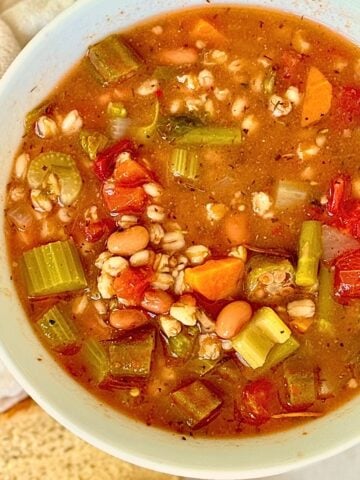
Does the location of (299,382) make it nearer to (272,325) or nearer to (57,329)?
(272,325)

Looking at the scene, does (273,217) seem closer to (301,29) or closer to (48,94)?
(301,29)

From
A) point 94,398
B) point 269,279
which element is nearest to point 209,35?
point 269,279

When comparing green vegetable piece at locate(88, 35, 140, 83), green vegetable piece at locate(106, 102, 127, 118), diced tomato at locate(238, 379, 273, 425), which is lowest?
diced tomato at locate(238, 379, 273, 425)

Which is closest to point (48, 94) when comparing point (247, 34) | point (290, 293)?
point (247, 34)

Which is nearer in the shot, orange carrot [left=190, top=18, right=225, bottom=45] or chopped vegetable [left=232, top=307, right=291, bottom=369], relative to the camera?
chopped vegetable [left=232, top=307, right=291, bottom=369]

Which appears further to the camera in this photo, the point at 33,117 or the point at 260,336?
the point at 33,117

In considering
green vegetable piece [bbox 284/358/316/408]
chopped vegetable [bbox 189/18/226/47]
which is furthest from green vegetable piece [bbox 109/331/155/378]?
chopped vegetable [bbox 189/18/226/47]

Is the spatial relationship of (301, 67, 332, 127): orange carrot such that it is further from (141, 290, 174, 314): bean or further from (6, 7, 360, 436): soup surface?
(141, 290, 174, 314): bean
